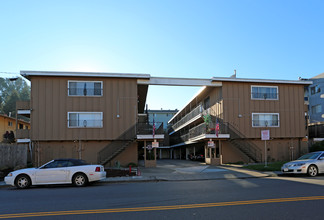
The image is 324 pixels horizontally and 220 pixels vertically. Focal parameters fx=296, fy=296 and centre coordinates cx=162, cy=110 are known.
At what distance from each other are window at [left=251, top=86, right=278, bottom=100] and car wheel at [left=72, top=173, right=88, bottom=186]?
62.0 feet

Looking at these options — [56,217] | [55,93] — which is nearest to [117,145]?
[55,93]

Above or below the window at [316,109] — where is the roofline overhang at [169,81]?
above

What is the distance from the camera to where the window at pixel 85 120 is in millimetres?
24875

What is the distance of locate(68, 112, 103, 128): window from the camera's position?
24875mm

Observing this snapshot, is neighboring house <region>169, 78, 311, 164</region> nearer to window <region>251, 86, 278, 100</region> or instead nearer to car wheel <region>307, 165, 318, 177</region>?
window <region>251, 86, 278, 100</region>

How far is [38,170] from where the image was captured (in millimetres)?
13719

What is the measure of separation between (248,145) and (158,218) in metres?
21.6

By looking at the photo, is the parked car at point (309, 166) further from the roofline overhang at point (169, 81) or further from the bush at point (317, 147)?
the bush at point (317, 147)

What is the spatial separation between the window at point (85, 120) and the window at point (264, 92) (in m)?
14.3

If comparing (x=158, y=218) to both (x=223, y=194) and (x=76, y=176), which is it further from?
(x=76, y=176)

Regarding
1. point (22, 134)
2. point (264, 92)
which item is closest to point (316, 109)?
point (264, 92)

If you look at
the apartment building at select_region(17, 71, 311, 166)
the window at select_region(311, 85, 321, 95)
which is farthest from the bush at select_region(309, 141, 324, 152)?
the window at select_region(311, 85, 321, 95)

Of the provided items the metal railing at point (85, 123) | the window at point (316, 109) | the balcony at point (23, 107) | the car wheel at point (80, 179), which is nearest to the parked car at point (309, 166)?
the car wheel at point (80, 179)

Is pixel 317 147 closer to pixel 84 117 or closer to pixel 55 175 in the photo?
pixel 84 117
